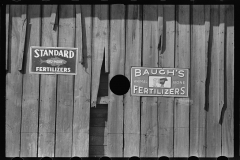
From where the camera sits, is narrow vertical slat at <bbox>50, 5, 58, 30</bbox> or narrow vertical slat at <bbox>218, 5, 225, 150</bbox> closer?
narrow vertical slat at <bbox>50, 5, 58, 30</bbox>

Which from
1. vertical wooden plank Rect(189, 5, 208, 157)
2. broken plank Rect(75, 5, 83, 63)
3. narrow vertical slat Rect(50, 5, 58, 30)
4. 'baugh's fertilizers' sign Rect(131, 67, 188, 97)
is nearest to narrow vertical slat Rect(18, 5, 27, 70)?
narrow vertical slat Rect(50, 5, 58, 30)

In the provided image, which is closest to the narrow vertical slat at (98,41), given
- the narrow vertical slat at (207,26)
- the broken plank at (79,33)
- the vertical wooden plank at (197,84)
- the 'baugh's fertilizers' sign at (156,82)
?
the broken plank at (79,33)

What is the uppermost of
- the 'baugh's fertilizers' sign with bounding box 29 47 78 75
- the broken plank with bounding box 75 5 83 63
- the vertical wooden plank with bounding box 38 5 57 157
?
the broken plank with bounding box 75 5 83 63

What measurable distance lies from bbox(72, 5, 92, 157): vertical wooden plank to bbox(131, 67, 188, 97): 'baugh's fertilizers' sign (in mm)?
778

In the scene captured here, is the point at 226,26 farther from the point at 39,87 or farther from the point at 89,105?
the point at 39,87

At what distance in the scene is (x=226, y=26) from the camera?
18.2 feet

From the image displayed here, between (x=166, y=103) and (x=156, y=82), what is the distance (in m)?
0.39

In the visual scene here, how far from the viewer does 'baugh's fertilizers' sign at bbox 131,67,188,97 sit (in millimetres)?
5418

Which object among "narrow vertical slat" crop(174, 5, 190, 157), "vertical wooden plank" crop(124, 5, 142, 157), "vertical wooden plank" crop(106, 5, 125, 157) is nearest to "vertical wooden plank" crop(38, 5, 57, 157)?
"vertical wooden plank" crop(106, 5, 125, 157)

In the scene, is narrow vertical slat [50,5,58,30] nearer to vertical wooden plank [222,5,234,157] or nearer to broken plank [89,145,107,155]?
broken plank [89,145,107,155]

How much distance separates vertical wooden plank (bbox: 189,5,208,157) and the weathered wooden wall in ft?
0.05

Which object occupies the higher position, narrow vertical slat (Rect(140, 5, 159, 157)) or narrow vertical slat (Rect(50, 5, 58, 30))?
narrow vertical slat (Rect(50, 5, 58, 30))

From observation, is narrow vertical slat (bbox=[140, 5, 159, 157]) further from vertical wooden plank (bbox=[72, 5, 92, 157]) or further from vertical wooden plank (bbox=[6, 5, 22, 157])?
vertical wooden plank (bbox=[6, 5, 22, 157])

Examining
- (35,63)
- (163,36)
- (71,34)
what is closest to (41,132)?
(35,63)
